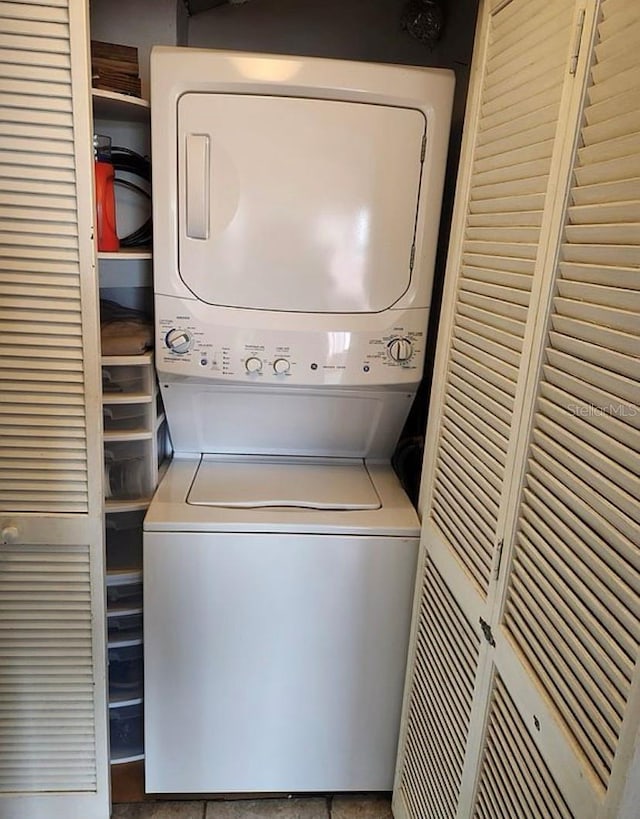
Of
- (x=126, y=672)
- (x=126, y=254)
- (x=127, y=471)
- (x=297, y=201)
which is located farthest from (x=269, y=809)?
(x=297, y=201)

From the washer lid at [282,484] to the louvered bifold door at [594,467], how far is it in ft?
2.54

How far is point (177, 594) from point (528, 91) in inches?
55.3

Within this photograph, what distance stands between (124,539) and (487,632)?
3.56 feet

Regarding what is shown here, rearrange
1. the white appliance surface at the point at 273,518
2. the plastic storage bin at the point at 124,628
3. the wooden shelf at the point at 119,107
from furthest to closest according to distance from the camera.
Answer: the plastic storage bin at the point at 124,628
the white appliance surface at the point at 273,518
the wooden shelf at the point at 119,107

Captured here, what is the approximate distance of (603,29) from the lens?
94 centimetres

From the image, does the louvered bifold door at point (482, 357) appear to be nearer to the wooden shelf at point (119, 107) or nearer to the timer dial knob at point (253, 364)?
the timer dial knob at point (253, 364)

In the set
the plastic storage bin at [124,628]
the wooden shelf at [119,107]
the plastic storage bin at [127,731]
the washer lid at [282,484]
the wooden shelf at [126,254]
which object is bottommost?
the plastic storage bin at [127,731]

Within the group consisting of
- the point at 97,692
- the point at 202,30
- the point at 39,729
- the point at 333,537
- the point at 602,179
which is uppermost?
the point at 202,30

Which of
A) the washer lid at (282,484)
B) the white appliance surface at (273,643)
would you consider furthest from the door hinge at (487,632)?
the washer lid at (282,484)

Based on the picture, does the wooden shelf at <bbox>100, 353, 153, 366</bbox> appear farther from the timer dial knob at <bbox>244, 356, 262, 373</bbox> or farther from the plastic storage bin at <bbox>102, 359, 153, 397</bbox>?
the timer dial knob at <bbox>244, 356, 262, 373</bbox>

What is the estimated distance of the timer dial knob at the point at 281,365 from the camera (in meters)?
1.75

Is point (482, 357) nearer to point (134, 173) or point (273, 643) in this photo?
point (273, 643)

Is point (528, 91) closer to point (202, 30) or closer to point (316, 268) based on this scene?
point (316, 268)

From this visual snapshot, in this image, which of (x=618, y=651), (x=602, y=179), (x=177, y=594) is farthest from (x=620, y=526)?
(x=177, y=594)
